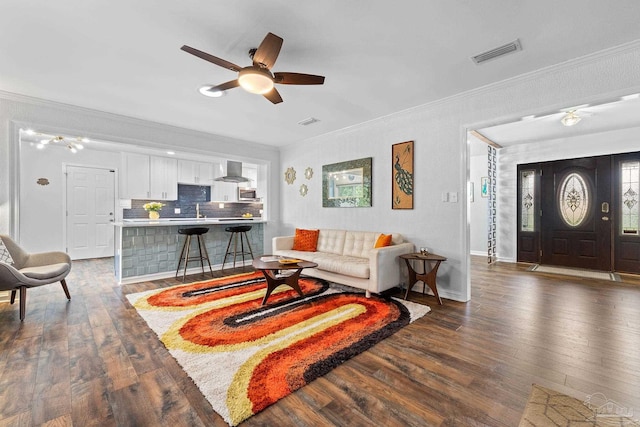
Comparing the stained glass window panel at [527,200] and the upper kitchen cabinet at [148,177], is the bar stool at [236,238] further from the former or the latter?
the stained glass window panel at [527,200]

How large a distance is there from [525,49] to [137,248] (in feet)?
18.6

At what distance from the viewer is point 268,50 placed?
2080 mm

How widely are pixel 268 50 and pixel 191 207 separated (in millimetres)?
6196

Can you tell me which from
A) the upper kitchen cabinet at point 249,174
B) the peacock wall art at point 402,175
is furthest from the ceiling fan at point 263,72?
the upper kitchen cabinet at point 249,174

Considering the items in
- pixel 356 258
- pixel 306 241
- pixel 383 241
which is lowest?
pixel 356 258

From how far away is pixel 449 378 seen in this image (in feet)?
6.17

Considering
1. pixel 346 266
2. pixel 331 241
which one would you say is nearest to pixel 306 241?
pixel 331 241

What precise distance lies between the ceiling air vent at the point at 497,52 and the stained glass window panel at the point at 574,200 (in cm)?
446

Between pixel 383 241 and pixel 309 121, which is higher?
pixel 309 121

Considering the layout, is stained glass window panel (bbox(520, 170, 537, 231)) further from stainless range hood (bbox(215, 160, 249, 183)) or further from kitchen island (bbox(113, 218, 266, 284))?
stainless range hood (bbox(215, 160, 249, 183))

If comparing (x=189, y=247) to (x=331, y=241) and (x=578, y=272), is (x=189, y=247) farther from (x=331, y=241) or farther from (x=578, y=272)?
(x=578, y=272)

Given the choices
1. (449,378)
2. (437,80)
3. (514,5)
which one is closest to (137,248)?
(449,378)

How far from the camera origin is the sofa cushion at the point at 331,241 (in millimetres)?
4723

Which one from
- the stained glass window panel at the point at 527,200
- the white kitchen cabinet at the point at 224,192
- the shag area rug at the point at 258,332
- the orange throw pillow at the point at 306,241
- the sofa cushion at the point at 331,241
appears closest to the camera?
the shag area rug at the point at 258,332
